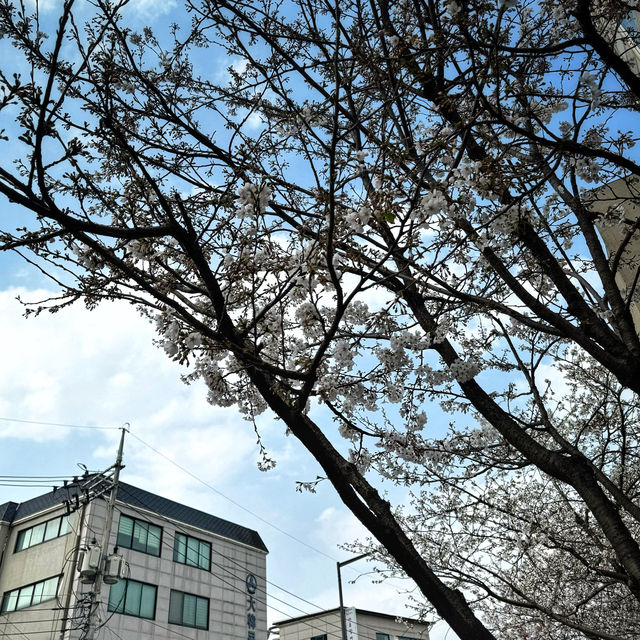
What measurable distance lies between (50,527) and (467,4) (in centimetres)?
2266

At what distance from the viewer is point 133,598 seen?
68.7 ft

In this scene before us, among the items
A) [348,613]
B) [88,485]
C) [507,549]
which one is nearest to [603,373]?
[507,549]

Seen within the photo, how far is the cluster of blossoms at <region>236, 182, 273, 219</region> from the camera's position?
3184 millimetres

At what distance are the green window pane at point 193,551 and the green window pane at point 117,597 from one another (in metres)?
3.54

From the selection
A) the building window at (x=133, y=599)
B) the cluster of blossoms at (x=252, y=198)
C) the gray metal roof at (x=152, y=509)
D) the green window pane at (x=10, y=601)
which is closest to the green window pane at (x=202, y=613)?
the building window at (x=133, y=599)

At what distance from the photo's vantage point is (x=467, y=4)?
13.2 ft

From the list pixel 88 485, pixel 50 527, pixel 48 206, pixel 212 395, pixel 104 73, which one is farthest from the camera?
pixel 50 527

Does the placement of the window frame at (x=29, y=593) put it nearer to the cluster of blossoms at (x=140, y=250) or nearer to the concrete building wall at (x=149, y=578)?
the concrete building wall at (x=149, y=578)

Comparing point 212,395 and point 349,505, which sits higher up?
point 212,395

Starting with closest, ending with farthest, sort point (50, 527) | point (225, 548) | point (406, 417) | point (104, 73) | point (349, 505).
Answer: point (104, 73) → point (349, 505) → point (406, 417) → point (50, 527) → point (225, 548)

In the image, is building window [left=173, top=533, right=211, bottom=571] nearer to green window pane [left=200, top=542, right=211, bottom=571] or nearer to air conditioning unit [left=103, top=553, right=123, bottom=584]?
green window pane [left=200, top=542, right=211, bottom=571]

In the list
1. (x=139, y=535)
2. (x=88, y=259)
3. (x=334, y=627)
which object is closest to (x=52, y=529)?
(x=139, y=535)

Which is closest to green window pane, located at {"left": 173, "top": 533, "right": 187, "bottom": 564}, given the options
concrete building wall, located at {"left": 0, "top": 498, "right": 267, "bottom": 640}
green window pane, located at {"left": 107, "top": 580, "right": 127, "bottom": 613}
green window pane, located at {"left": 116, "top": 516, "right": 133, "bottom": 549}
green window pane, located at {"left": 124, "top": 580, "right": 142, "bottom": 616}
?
concrete building wall, located at {"left": 0, "top": 498, "right": 267, "bottom": 640}

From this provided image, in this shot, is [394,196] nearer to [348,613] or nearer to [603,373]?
[603,373]
